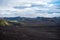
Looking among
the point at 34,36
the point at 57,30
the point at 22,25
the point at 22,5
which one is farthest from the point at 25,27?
the point at 57,30

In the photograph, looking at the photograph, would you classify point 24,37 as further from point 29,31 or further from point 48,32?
point 48,32

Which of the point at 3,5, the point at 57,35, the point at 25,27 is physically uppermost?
the point at 3,5

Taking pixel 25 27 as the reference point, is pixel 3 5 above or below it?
above

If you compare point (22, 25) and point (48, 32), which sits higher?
point (22, 25)

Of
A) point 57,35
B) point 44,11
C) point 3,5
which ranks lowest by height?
point 57,35

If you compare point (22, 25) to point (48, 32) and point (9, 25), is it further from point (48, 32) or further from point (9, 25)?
point (48, 32)

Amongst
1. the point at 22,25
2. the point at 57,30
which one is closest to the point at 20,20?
the point at 22,25
